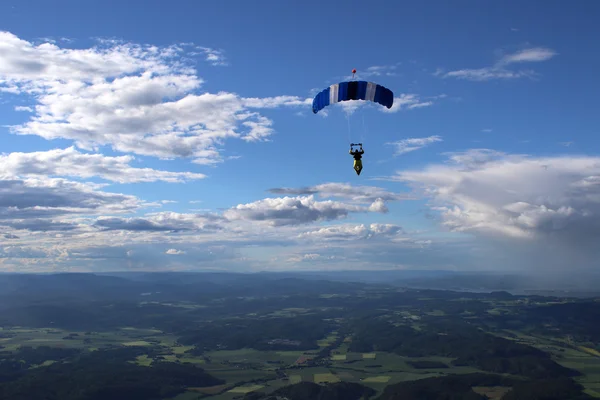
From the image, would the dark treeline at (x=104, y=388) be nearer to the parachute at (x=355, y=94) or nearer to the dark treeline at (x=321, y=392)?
the dark treeline at (x=321, y=392)

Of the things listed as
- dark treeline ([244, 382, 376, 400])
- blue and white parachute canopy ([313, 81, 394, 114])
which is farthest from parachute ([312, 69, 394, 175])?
dark treeline ([244, 382, 376, 400])

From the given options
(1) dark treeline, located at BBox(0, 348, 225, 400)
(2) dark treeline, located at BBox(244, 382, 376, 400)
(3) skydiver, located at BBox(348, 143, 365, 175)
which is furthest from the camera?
(1) dark treeline, located at BBox(0, 348, 225, 400)

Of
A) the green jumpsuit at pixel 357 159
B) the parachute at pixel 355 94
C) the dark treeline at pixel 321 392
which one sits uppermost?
the parachute at pixel 355 94

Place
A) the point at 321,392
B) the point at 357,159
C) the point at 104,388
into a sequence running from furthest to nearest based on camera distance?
the point at 104,388, the point at 321,392, the point at 357,159

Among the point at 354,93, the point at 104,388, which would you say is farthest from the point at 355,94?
the point at 104,388

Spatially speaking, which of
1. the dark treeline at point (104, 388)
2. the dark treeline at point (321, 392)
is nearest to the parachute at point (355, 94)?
the dark treeline at point (321, 392)

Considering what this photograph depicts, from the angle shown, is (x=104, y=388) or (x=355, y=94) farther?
(x=104, y=388)

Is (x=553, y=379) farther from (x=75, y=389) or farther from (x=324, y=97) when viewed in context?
(x=75, y=389)

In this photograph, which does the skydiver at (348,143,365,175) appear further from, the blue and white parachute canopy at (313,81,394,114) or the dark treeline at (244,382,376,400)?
the dark treeline at (244,382,376,400)

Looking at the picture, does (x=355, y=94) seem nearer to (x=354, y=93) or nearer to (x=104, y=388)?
(x=354, y=93)
